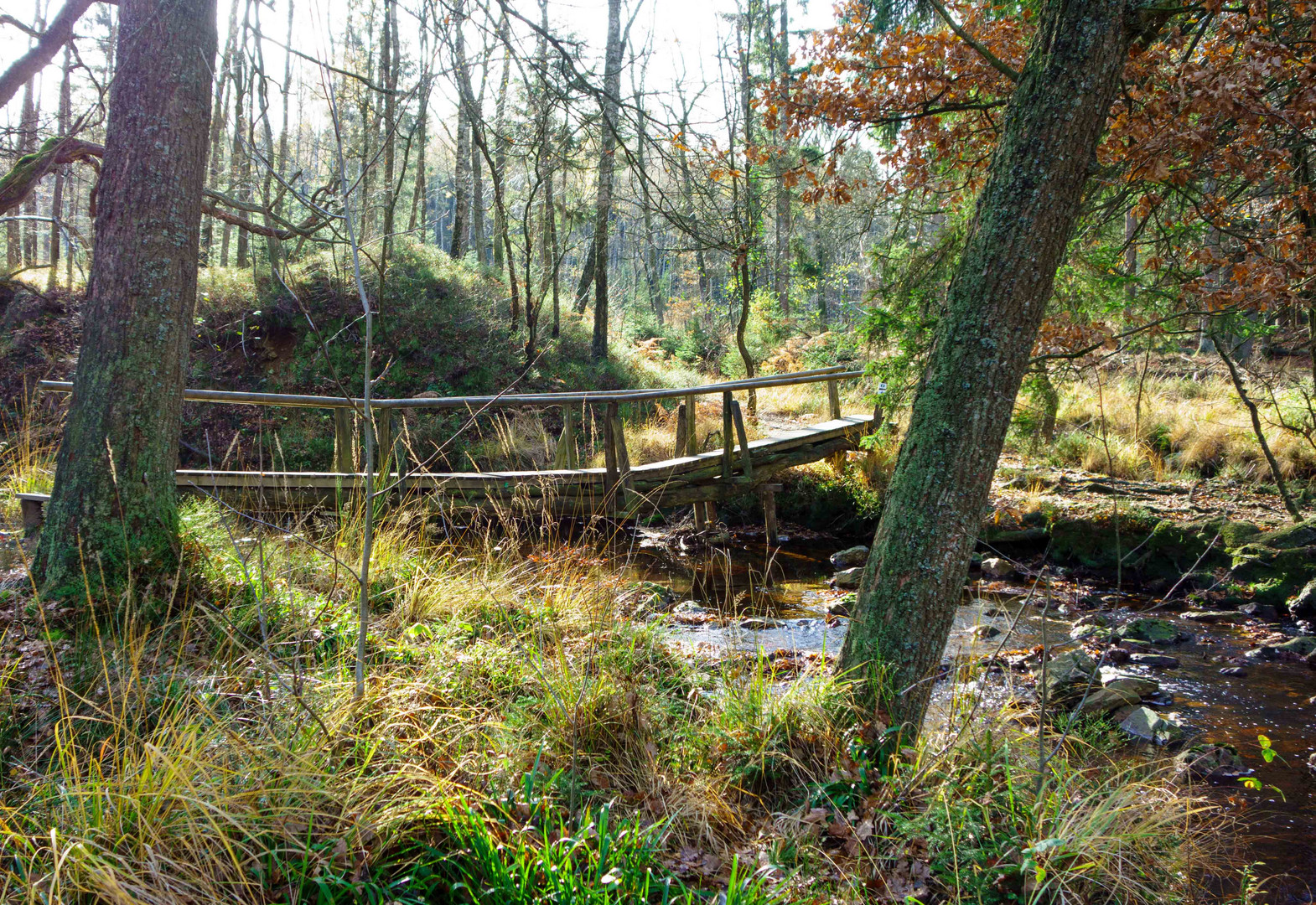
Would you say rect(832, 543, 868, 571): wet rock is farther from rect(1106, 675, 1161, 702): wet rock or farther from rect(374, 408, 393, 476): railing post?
rect(374, 408, 393, 476): railing post

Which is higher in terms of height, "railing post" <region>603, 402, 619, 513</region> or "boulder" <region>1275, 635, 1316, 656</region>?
"railing post" <region>603, 402, 619, 513</region>

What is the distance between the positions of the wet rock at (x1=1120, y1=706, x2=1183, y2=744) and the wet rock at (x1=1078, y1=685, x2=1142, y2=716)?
14 cm

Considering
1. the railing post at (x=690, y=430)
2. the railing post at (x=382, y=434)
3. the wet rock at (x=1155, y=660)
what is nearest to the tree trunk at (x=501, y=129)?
the railing post at (x=382, y=434)

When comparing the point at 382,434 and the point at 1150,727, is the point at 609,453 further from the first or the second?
the point at 1150,727

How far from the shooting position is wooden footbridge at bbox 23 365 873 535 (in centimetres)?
579

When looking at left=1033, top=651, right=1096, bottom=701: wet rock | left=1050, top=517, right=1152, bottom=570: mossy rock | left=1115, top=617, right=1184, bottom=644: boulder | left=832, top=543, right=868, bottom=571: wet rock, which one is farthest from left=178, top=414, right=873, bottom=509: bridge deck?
left=1115, top=617, right=1184, bottom=644: boulder

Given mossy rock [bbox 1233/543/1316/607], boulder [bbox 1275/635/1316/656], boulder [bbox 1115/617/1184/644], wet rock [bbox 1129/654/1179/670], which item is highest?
mossy rock [bbox 1233/543/1316/607]

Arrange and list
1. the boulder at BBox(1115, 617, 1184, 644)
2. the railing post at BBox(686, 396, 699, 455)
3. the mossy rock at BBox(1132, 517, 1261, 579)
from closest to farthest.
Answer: the boulder at BBox(1115, 617, 1184, 644), the mossy rock at BBox(1132, 517, 1261, 579), the railing post at BBox(686, 396, 699, 455)

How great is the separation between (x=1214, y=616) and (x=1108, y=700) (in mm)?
2852

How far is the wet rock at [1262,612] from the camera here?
6.74 meters

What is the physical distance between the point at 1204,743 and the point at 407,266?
13213mm

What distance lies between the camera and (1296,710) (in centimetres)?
498

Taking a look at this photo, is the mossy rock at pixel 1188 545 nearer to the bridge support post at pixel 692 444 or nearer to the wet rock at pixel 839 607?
the wet rock at pixel 839 607

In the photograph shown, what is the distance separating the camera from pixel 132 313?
3621 millimetres
